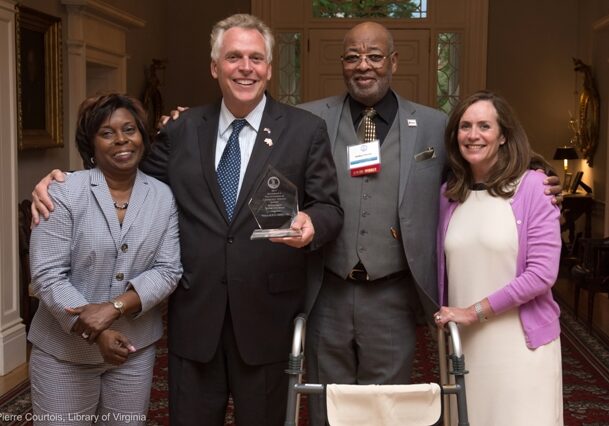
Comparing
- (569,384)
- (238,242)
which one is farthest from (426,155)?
(569,384)

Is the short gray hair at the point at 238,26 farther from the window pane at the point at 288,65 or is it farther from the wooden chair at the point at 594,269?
the window pane at the point at 288,65

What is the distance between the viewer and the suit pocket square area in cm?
300

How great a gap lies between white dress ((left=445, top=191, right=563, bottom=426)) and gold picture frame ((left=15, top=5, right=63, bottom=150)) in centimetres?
430

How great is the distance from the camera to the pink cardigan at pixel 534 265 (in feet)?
8.85

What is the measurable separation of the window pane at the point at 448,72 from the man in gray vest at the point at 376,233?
7.51m

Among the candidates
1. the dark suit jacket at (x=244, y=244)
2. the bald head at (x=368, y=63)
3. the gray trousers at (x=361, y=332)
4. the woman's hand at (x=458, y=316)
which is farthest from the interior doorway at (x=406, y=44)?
the woman's hand at (x=458, y=316)

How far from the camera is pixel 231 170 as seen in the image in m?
2.73

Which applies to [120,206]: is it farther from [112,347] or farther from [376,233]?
[376,233]

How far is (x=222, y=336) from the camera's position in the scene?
2.73 meters

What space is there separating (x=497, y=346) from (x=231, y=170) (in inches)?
44.7

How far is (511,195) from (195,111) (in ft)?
3.90

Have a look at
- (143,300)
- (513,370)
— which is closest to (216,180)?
(143,300)

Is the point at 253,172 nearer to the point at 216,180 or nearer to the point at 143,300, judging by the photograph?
the point at 216,180

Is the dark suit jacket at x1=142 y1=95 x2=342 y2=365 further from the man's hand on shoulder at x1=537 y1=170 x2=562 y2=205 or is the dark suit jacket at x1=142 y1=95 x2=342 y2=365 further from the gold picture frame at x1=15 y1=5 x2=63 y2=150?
the gold picture frame at x1=15 y1=5 x2=63 y2=150
